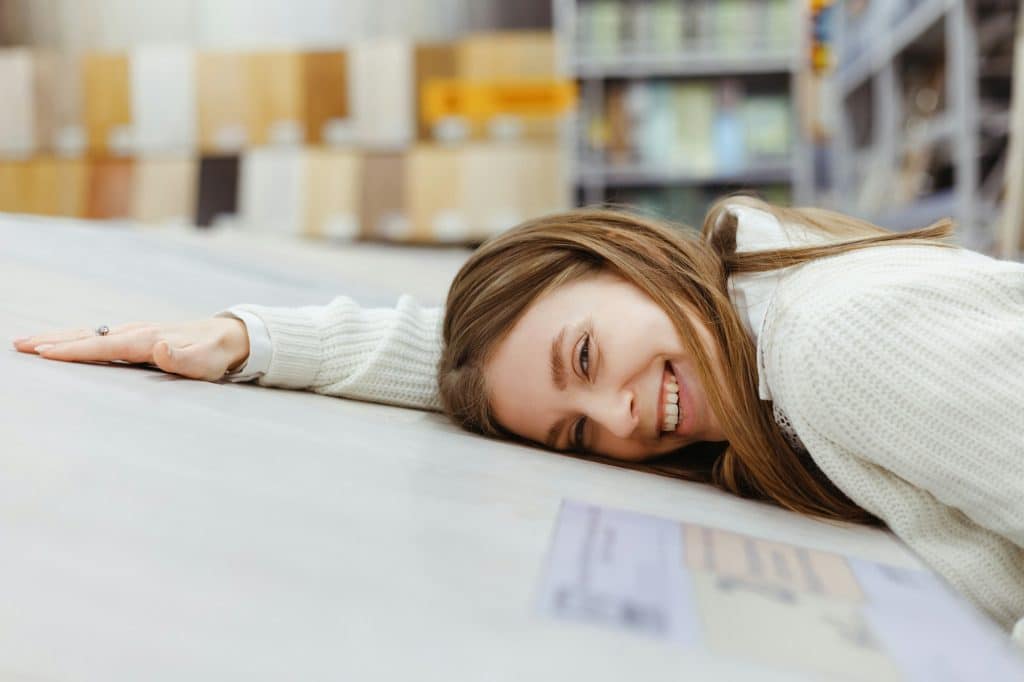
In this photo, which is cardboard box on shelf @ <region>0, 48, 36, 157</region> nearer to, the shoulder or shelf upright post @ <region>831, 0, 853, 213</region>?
shelf upright post @ <region>831, 0, 853, 213</region>

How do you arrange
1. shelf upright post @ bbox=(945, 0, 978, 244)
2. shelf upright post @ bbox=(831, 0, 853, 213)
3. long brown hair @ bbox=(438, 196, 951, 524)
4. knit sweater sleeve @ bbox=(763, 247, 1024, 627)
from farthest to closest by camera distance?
shelf upright post @ bbox=(831, 0, 853, 213) < shelf upright post @ bbox=(945, 0, 978, 244) < long brown hair @ bbox=(438, 196, 951, 524) < knit sweater sleeve @ bbox=(763, 247, 1024, 627)

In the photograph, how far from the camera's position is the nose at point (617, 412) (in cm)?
90

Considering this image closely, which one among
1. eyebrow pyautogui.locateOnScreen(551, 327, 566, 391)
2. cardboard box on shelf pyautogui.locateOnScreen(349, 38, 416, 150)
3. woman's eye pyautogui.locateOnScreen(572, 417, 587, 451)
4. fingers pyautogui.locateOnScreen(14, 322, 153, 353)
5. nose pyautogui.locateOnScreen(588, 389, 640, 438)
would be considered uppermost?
cardboard box on shelf pyautogui.locateOnScreen(349, 38, 416, 150)

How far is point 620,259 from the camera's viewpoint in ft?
3.32

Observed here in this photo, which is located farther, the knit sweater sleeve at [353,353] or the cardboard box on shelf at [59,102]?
the cardboard box on shelf at [59,102]

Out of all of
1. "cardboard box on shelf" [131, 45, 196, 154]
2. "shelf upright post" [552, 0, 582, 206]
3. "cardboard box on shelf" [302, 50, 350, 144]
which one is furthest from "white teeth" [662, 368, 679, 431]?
"cardboard box on shelf" [131, 45, 196, 154]

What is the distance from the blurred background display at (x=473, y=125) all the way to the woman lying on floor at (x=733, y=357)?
7.98 ft

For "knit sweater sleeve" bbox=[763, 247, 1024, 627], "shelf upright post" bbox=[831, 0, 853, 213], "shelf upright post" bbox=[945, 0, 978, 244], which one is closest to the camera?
"knit sweater sleeve" bbox=[763, 247, 1024, 627]

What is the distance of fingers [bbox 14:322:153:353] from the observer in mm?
900

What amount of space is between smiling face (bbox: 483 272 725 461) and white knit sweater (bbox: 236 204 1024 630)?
0.38ft

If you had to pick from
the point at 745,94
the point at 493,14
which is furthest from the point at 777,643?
the point at 493,14

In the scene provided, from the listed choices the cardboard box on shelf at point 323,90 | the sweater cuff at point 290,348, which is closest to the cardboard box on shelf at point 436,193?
the cardboard box on shelf at point 323,90

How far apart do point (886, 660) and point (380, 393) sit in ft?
2.35

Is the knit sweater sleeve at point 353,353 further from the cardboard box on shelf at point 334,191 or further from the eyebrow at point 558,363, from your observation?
the cardboard box on shelf at point 334,191
